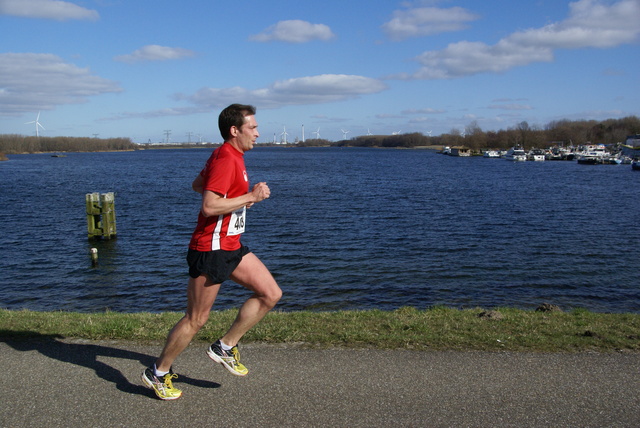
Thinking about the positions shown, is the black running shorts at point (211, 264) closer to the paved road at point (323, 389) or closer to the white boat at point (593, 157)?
the paved road at point (323, 389)

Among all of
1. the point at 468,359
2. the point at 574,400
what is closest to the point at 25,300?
the point at 468,359

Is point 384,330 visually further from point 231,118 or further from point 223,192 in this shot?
point 231,118

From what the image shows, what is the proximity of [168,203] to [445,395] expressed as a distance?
38.0 m

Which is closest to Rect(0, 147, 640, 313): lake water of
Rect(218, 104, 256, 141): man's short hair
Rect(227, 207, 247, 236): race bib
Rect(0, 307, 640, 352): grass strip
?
Rect(0, 307, 640, 352): grass strip

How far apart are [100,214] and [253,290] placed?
23.3 meters

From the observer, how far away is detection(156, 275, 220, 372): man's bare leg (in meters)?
4.59

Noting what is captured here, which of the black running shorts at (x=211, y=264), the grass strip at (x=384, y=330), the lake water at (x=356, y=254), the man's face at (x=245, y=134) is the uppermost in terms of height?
the man's face at (x=245, y=134)

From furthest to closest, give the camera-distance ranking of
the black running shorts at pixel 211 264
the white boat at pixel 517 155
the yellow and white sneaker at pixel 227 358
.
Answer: the white boat at pixel 517 155 → the yellow and white sneaker at pixel 227 358 → the black running shorts at pixel 211 264

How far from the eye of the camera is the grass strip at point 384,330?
5918 mm

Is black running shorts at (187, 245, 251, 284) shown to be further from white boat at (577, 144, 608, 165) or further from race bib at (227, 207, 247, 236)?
white boat at (577, 144, 608, 165)

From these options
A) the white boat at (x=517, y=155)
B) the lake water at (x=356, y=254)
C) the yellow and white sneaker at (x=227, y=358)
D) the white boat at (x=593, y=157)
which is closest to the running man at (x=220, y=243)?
the yellow and white sneaker at (x=227, y=358)

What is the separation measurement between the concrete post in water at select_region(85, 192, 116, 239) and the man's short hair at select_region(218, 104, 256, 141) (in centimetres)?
2262

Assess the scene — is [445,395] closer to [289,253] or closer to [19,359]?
[19,359]

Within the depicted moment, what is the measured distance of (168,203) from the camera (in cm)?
4062
